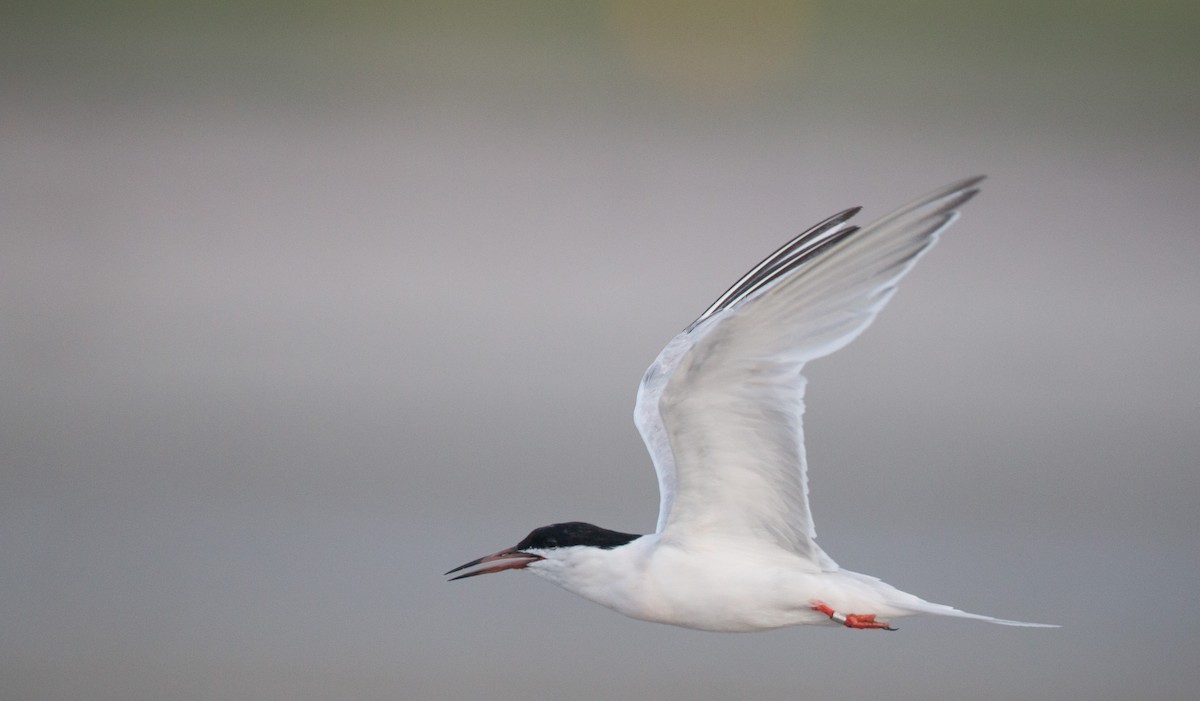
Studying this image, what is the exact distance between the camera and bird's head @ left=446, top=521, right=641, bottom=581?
6.24ft

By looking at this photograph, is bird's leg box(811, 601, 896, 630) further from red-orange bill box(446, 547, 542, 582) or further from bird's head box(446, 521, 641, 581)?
red-orange bill box(446, 547, 542, 582)

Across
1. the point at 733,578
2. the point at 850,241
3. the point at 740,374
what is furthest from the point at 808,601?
the point at 850,241

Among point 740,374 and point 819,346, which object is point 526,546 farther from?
point 819,346

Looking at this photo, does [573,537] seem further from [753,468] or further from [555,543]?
[753,468]

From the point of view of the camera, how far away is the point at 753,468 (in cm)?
185

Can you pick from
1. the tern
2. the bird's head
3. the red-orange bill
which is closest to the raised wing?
the tern

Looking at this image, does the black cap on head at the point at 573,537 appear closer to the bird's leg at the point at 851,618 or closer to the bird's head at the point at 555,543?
the bird's head at the point at 555,543

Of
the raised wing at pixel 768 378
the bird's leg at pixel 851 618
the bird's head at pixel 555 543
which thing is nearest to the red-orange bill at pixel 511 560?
the bird's head at pixel 555 543

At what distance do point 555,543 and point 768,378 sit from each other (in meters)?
0.51

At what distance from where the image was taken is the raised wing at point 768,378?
1.63 meters

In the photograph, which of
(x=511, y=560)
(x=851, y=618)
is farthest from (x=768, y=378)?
(x=511, y=560)

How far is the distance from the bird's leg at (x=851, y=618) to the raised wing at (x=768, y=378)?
14 centimetres

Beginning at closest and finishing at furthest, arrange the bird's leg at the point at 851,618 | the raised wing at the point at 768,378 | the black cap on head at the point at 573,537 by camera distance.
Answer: the raised wing at the point at 768,378 < the bird's leg at the point at 851,618 < the black cap on head at the point at 573,537

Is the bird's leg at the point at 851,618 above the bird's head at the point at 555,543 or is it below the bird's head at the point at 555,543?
below
